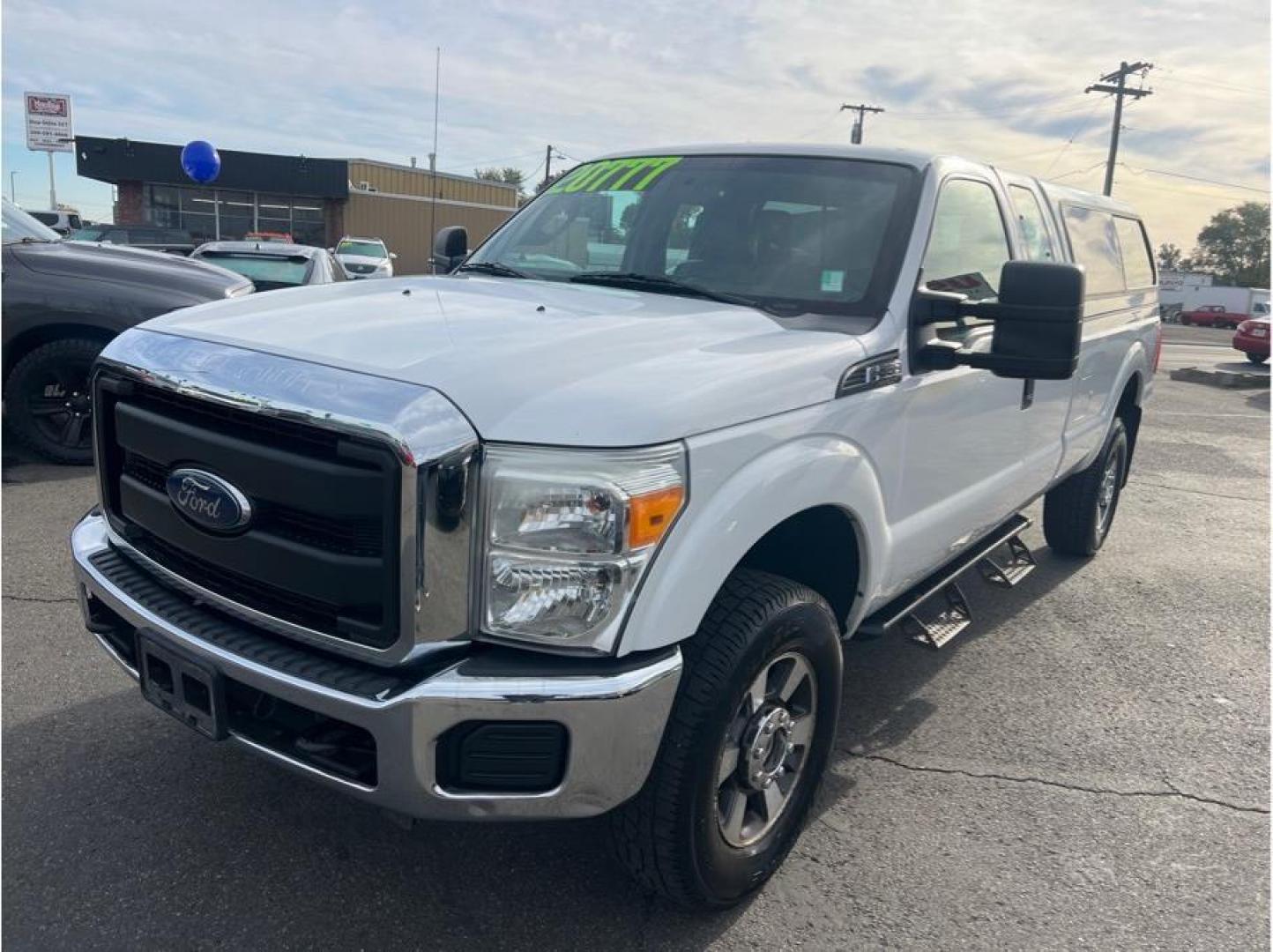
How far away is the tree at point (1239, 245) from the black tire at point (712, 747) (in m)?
99.8

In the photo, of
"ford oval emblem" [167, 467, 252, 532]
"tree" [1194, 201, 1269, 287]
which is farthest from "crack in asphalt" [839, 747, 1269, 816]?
"tree" [1194, 201, 1269, 287]

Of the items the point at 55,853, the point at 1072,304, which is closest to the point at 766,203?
the point at 1072,304

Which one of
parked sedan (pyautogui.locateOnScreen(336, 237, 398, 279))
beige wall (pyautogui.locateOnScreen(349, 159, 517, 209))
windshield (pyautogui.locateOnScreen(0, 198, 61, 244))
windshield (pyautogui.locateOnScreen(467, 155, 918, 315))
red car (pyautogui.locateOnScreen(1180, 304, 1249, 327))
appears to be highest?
beige wall (pyautogui.locateOnScreen(349, 159, 517, 209))

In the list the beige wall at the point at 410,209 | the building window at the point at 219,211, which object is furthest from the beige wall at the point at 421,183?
the building window at the point at 219,211

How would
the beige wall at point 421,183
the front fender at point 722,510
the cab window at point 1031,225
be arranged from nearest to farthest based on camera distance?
the front fender at point 722,510 → the cab window at point 1031,225 → the beige wall at point 421,183

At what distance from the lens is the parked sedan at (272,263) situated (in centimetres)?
975

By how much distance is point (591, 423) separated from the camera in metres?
2.06

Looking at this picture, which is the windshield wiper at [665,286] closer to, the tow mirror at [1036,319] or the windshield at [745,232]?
the windshield at [745,232]

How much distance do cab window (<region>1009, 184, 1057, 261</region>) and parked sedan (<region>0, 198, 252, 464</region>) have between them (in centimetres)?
500

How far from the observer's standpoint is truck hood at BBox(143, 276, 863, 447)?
2.09 meters

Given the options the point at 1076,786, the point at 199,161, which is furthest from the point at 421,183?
the point at 1076,786

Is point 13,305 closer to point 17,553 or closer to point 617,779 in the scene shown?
point 17,553

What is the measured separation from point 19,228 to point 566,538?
675cm

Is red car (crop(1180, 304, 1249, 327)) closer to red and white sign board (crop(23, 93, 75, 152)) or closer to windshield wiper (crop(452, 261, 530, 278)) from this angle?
red and white sign board (crop(23, 93, 75, 152))
